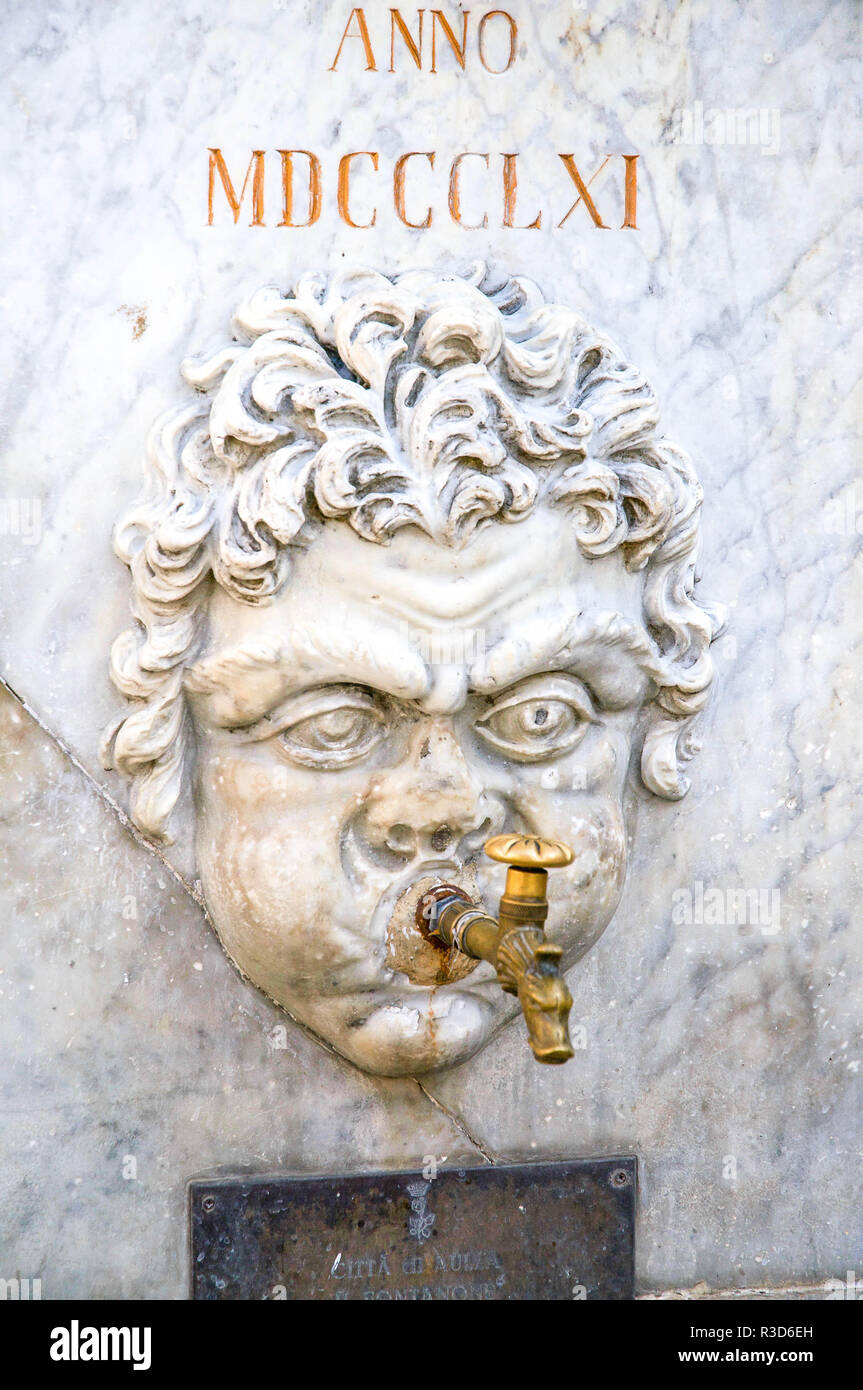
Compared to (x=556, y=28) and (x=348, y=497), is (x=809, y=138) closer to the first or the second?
(x=556, y=28)

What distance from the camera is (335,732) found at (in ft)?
6.33

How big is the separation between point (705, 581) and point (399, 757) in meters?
0.56

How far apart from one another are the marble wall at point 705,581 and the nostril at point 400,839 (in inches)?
11.5

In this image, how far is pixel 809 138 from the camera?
2.12 m

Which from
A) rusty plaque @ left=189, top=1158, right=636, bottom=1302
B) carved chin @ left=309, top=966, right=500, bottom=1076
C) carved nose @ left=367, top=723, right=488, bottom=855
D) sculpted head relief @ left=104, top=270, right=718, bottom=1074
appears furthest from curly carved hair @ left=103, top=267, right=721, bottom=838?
rusty plaque @ left=189, top=1158, right=636, bottom=1302

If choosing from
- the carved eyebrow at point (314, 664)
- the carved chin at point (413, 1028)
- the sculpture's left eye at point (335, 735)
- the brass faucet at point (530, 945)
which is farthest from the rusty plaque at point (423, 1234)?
the carved eyebrow at point (314, 664)

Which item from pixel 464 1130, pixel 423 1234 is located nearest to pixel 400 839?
pixel 464 1130

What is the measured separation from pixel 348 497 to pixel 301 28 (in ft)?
2.28

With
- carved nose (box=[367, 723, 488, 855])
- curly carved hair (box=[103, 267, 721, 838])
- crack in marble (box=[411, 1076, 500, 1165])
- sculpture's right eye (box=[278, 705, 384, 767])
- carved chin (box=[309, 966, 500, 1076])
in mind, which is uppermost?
curly carved hair (box=[103, 267, 721, 838])

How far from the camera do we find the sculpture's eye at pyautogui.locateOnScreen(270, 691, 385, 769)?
1916 millimetres

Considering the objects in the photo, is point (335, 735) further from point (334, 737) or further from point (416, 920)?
point (416, 920)

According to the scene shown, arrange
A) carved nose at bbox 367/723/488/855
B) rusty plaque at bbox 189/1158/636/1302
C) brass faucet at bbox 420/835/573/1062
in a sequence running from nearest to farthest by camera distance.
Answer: brass faucet at bbox 420/835/573/1062, carved nose at bbox 367/723/488/855, rusty plaque at bbox 189/1158/636/1302

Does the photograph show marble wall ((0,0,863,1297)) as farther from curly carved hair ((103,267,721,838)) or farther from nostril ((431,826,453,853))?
nostril ((431,826,453,853))

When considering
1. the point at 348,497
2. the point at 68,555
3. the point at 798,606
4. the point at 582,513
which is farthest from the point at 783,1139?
the point at 68,555
